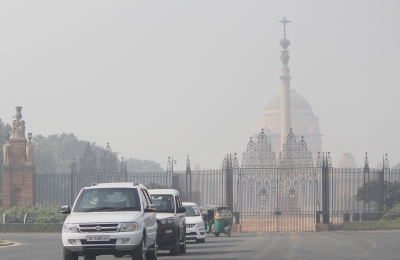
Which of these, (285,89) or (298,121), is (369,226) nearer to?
(285,89)

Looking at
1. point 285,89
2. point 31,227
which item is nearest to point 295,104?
point 285,89

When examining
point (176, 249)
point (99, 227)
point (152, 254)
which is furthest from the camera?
point (176, 249)

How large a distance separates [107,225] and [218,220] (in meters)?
23.2

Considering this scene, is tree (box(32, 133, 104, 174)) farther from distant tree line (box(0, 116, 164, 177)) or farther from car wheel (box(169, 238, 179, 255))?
car wheel (box(169, 238, 179, 255))

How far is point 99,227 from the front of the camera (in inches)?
667

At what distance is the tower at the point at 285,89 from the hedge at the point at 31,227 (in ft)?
283

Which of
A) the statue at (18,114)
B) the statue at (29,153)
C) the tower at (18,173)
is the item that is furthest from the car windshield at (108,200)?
the statue at (18,114)

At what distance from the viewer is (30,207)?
47.5 metres

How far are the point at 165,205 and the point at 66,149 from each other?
356 feet

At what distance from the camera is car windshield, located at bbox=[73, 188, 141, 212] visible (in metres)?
17.9

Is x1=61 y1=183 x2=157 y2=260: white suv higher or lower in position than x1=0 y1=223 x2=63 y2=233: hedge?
higher

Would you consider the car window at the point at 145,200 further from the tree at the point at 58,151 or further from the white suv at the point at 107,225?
the tree at the point at 58,151

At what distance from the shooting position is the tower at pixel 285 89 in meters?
133

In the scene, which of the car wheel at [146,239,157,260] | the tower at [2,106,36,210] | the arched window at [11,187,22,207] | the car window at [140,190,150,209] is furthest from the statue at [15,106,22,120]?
the car window at [140,190,150,209]
